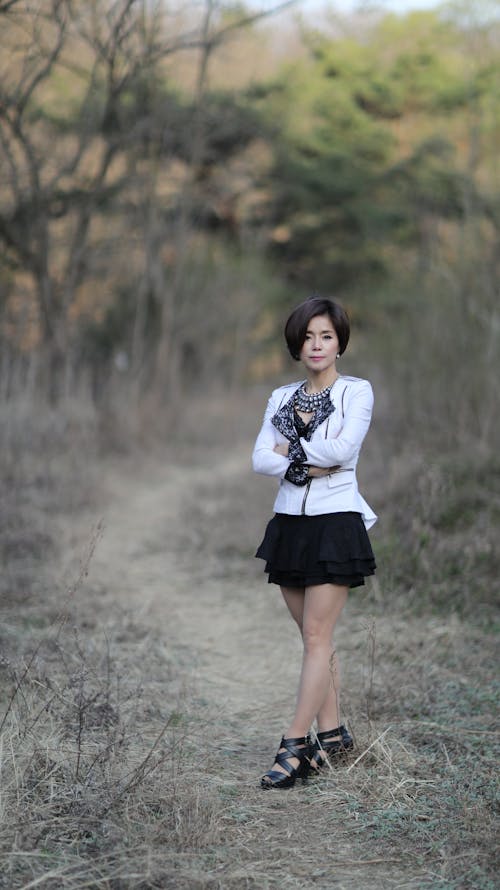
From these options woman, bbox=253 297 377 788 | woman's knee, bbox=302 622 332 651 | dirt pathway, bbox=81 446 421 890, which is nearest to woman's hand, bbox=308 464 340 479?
woman, bbox=253 297 377 788

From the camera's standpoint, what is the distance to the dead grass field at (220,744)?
2.37 metres

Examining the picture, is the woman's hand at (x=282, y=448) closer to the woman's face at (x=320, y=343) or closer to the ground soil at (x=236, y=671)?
the woman's face at (x=320, y=343)

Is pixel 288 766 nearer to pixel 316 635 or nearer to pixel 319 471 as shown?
pixel 316 635

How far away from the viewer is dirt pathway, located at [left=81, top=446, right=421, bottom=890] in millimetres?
2441

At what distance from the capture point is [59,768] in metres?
2.72

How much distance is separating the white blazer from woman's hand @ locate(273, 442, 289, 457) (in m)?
0.01

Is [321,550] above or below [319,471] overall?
below

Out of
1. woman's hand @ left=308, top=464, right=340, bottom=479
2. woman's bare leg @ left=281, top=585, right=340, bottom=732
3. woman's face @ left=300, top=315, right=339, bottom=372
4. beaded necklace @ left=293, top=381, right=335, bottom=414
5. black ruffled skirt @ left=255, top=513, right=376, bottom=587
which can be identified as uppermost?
woman's face @ left=300, top=315, right=339, bottom=372

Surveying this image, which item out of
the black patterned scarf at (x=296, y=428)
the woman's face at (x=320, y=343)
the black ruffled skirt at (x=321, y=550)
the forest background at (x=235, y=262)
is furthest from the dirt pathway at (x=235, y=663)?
the woman's face at (x=320, y=343)

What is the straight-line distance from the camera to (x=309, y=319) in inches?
114

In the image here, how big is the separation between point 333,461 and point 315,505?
6.2 inches

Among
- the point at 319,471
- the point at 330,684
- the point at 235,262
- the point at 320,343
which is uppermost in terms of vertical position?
the point at 235,262

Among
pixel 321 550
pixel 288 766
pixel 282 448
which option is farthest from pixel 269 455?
pixel 288 766

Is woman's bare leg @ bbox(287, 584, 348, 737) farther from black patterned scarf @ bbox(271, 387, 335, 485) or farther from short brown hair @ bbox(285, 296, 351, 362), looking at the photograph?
short brown hair @ bbox(285, 296, 351, 362)
